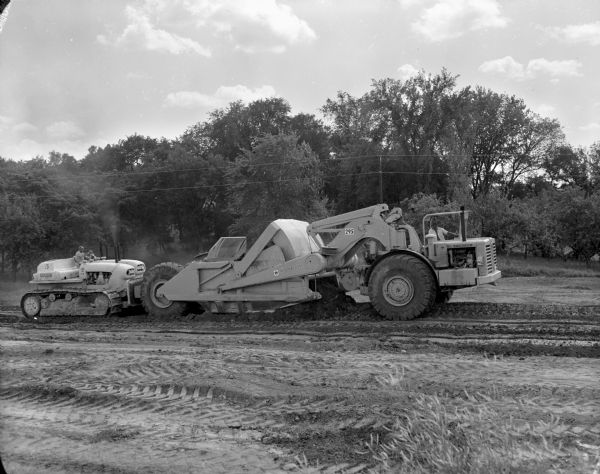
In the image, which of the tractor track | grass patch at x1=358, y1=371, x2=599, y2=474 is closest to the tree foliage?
the tractor track

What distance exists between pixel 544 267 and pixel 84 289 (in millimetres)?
19089

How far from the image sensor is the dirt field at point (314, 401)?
4.54m

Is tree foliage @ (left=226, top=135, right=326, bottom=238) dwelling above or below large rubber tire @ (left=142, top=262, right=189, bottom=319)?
above

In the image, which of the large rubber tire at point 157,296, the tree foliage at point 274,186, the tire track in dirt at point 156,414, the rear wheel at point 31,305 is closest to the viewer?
the tire track in dirt at point 156,414

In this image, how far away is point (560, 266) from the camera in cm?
2733

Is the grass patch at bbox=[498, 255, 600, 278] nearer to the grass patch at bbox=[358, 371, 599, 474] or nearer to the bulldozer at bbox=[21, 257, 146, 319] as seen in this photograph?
the bulldozer at bbox=[21, 257, 146, 319]

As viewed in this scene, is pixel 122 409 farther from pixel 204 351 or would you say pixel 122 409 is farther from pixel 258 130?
pixel 258 130

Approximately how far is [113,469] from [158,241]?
1431 inches

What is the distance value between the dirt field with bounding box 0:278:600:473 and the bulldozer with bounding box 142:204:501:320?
108 centimetres

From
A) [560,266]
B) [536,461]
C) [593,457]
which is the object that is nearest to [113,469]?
[536,461]

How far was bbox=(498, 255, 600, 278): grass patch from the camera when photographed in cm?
2434

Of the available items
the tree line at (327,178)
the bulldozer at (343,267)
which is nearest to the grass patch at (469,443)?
the bulldozer at (343,267)

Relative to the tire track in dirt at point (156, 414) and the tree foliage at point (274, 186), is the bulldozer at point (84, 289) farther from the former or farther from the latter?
the tree foliage at point (274, 186)

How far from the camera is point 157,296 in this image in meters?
13.9
